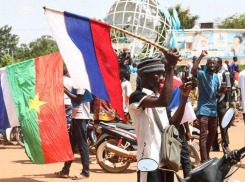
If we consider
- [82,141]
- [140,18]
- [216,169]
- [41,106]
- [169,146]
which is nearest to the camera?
[216,169]

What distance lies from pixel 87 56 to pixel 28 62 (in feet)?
7.53

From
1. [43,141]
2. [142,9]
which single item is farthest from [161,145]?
[142,9]

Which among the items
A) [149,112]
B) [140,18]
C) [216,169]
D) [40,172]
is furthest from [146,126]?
[140,18]

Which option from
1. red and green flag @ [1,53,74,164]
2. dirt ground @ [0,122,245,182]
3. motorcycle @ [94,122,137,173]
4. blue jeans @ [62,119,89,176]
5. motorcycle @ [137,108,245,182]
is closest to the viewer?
motorcycle @ [137,108,245,182]

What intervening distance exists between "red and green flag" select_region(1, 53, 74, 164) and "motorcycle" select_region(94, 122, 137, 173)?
133cm

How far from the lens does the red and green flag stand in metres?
8.02

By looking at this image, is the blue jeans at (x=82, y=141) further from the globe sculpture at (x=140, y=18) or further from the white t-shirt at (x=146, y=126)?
the globe sculpture at (x=140, y=18)

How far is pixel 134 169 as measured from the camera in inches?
390

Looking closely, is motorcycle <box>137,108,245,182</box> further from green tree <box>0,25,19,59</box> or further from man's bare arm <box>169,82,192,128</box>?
green tree <box>0,25,19,59</box>

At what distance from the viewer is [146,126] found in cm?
477

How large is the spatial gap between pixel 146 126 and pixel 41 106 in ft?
12.3

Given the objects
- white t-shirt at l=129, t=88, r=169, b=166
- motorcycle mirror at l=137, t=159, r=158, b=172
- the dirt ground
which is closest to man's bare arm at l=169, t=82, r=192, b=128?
white t-shirt at l=129, t=88, r=169, b=166

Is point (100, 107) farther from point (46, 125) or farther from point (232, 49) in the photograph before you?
point (232, 49)

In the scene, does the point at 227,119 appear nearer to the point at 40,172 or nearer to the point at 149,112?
the point at 149,112
